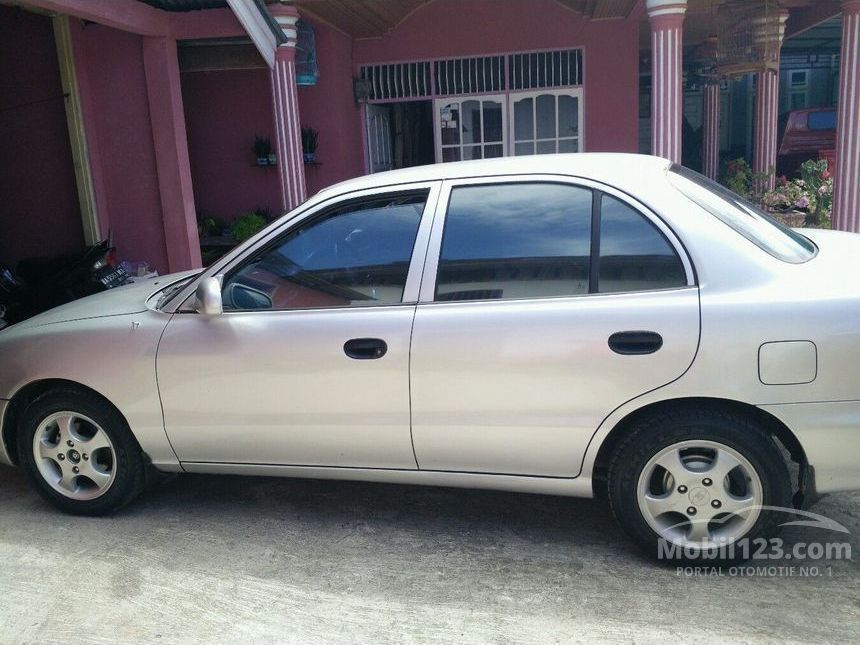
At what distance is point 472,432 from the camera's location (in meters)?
3.36

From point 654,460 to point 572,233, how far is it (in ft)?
3.21

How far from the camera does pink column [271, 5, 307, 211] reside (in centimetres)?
790

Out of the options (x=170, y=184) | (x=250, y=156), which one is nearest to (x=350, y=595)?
(x=170, y=184)

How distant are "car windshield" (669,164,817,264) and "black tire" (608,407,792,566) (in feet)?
2.33

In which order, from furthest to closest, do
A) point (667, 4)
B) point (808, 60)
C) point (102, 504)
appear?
point (808, 60), point (667, 4), point (102, 504)

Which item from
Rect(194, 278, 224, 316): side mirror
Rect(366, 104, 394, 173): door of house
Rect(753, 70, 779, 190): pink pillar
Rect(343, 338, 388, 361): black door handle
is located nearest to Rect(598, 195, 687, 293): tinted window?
Rect(343, 338, 388, 361): black door handle

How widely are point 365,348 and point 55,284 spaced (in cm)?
427

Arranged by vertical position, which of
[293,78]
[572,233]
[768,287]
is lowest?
[768,287]

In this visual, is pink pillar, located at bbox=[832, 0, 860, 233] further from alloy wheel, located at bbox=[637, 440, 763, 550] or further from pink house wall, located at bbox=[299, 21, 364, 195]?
alloy wheel, located at bbox=[637, 440, 763, 550]

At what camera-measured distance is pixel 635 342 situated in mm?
3117

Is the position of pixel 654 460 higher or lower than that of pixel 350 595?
higher

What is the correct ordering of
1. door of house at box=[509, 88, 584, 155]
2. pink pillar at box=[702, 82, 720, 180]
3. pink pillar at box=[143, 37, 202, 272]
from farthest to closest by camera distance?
pink pillar at box=[702, 82, 720, 180] < door of house at box=[509, 88, 584, 155] < pink pillar at box=[143, 37, 202, 272]

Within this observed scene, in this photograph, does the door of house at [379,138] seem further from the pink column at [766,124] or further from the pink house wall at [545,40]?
the pink column at [766,124]

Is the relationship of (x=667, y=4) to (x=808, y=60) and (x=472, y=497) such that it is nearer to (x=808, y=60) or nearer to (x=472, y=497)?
(x=472, y=497)
